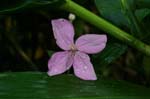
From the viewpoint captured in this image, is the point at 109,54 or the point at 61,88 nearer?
the point at 61,88

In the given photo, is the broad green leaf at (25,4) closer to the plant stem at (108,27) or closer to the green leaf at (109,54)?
the plant stem at (108,27)

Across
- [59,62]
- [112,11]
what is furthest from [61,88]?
[112,11]

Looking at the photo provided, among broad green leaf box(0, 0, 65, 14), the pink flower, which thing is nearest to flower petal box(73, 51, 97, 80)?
the pink flower

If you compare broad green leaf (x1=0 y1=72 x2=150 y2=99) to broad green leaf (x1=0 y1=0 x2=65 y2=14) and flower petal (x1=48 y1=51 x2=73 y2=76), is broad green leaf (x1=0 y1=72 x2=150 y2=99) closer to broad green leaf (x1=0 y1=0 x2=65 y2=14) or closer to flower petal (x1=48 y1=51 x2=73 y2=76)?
flower petal (x1=48 y1=51 x2=73 y2=76)

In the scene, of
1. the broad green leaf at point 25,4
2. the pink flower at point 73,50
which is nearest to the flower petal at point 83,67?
the pink flower at point 73,50

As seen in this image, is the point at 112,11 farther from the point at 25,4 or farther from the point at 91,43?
the point at 25,4

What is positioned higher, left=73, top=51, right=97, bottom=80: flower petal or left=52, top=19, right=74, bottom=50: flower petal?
left=52, top=19, right=74, bottom=50: flower petal
